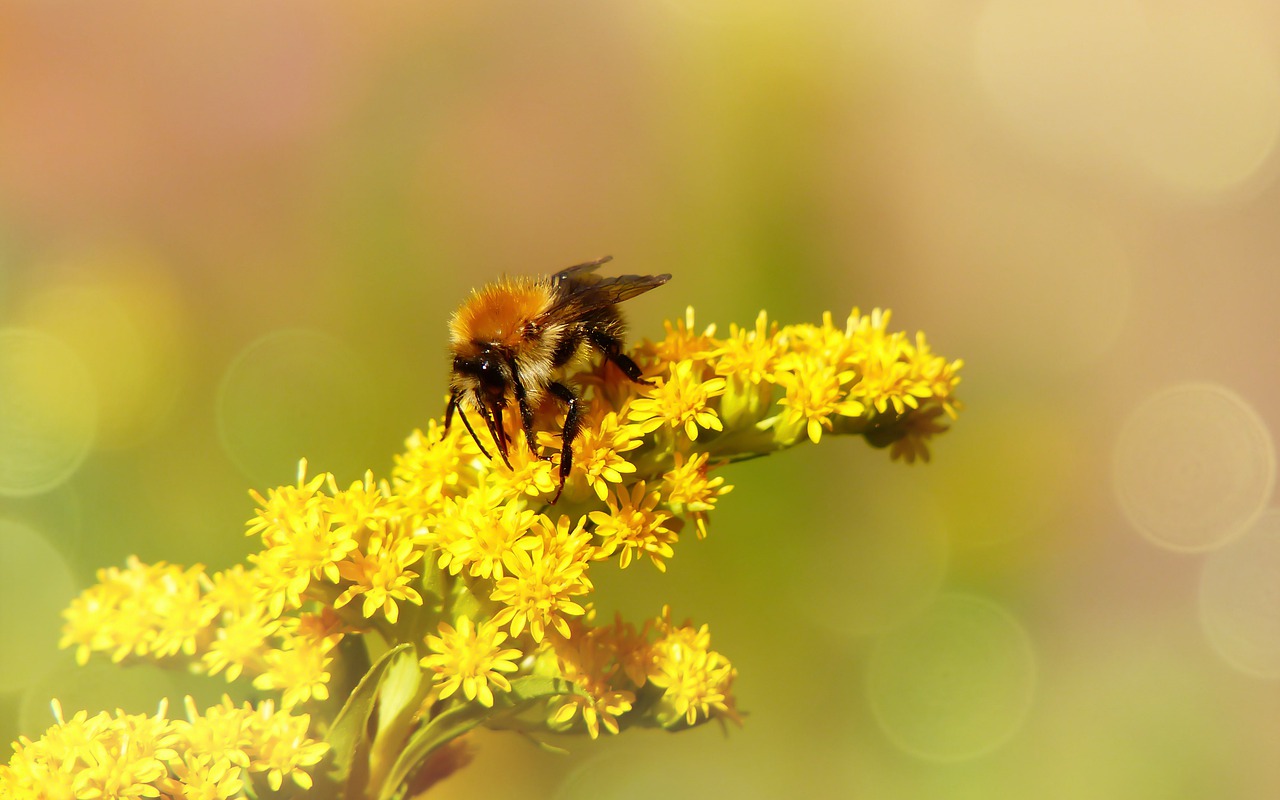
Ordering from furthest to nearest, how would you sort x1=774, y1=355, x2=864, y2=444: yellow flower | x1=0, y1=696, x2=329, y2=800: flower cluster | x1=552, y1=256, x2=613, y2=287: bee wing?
1. x1=552, y1=256, x2=613, y2=287: bee wing
2. x1=774, y1=355, x2=864, y2=444: yellow flower
3. x1=0, y1=696, x2=329, y2=800: flower cluster

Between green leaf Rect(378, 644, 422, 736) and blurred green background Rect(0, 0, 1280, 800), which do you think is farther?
blurred green background Rect(0, 0, 1280, 800)

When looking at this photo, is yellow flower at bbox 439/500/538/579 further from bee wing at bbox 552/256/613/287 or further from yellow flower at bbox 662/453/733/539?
bee wing at bbox 552/256/613/287

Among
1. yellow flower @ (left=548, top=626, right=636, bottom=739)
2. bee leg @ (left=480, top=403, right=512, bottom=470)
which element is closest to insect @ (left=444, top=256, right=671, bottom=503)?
bee leg @ (left=480, top=403, right=512, bottom=470)

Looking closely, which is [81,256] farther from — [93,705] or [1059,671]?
[1059,671]

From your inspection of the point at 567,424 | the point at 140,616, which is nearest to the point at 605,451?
the point at 567,424

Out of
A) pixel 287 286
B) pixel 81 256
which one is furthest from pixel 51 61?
pixel 287 286

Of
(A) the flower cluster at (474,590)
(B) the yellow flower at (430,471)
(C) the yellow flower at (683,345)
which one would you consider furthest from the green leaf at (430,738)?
(C) the yellow flower at (683,345)

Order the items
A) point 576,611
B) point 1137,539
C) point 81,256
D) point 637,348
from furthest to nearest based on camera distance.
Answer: point 1137,539
point 81,256
point 637,348
point 576,611

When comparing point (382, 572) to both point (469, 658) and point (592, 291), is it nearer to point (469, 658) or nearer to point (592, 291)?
point (469, 658)
